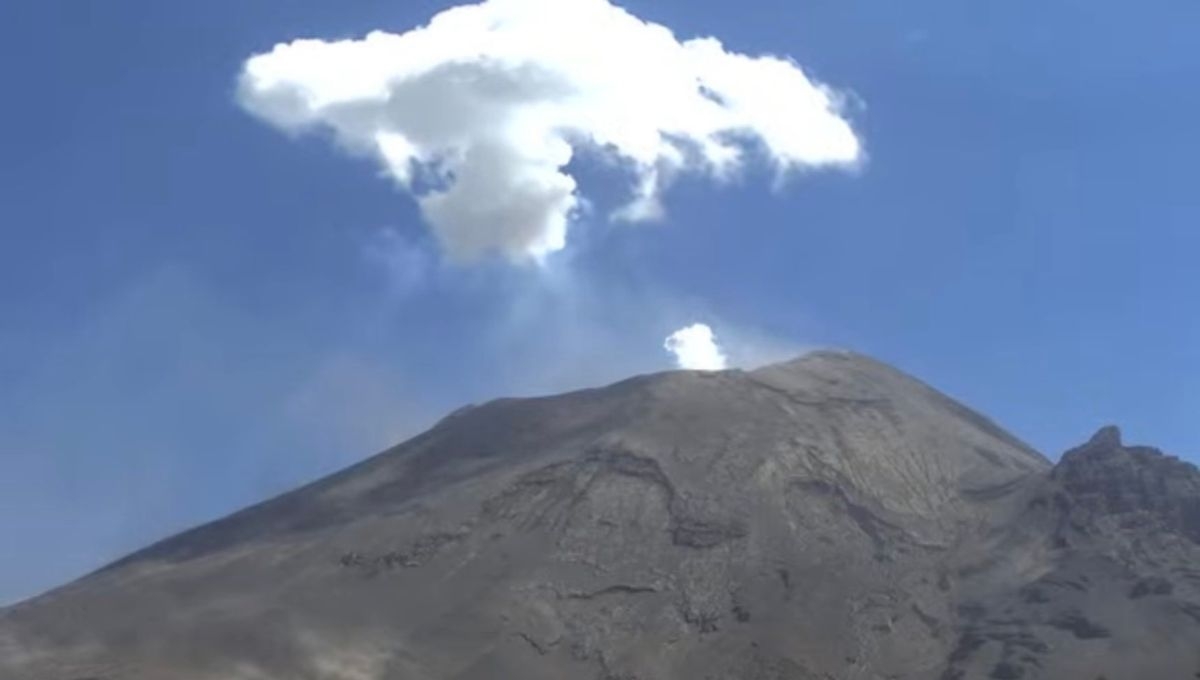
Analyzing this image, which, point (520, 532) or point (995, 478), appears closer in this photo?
point (520, 532)

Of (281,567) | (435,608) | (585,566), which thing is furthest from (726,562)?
(281,567)

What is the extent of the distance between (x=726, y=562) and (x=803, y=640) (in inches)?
663

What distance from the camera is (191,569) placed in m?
174

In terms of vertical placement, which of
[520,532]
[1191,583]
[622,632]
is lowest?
[1191,583]

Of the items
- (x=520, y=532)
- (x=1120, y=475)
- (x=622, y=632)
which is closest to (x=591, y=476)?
(x=520, y=532)

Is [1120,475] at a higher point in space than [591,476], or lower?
lower

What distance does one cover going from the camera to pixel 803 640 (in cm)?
15725

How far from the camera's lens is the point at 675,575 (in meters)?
169

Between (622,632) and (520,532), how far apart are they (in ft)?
63.7

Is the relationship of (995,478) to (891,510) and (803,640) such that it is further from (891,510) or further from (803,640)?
(803,640)

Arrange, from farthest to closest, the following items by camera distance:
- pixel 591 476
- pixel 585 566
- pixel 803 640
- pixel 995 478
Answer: pixel 995 478
pixel 591 476
pixel 585 566
pixel 803 640

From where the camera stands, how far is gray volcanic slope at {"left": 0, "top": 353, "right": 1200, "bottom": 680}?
153 meters

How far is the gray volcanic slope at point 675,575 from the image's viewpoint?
153 metres

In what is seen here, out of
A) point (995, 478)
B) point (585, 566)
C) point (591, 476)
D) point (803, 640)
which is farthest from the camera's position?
point (995, 478)
